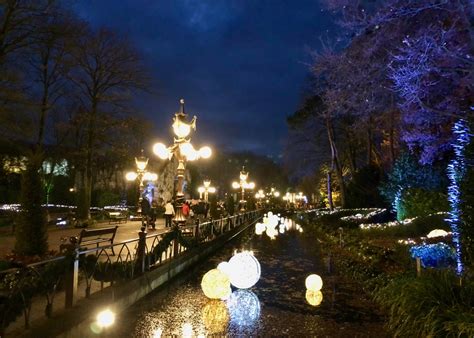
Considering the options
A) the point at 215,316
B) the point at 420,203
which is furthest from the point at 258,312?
Result: the point at 420,203

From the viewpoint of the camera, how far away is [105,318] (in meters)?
7.17

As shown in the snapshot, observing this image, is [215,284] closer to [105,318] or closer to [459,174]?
[105,318]

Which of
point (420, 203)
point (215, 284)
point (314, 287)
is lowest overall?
point (314, 287)

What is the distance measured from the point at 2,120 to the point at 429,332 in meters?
16.5

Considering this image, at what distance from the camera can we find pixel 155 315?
7848mm

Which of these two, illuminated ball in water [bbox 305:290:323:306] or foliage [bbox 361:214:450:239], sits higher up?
foliage [bbox 361:214:450:239]

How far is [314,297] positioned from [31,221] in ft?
21.2

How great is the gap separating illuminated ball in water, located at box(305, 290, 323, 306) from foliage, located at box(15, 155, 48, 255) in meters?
5.91

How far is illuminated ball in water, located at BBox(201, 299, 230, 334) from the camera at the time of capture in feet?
23.0

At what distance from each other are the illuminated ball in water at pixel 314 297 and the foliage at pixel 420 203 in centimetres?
1228

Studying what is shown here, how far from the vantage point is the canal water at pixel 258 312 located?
6.89 m

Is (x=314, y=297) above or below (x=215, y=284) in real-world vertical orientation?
below

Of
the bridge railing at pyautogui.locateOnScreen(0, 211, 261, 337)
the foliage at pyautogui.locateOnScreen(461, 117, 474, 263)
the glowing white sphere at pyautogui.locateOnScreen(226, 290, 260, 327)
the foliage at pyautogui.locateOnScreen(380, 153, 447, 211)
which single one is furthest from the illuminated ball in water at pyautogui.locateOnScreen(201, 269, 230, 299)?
the foliage at pyautogui.locateOnScreen(380, 153, 447, 211)

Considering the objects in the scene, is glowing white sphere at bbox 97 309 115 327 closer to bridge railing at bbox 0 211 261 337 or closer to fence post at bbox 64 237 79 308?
bridge railing at bbox 0 211 261 337
